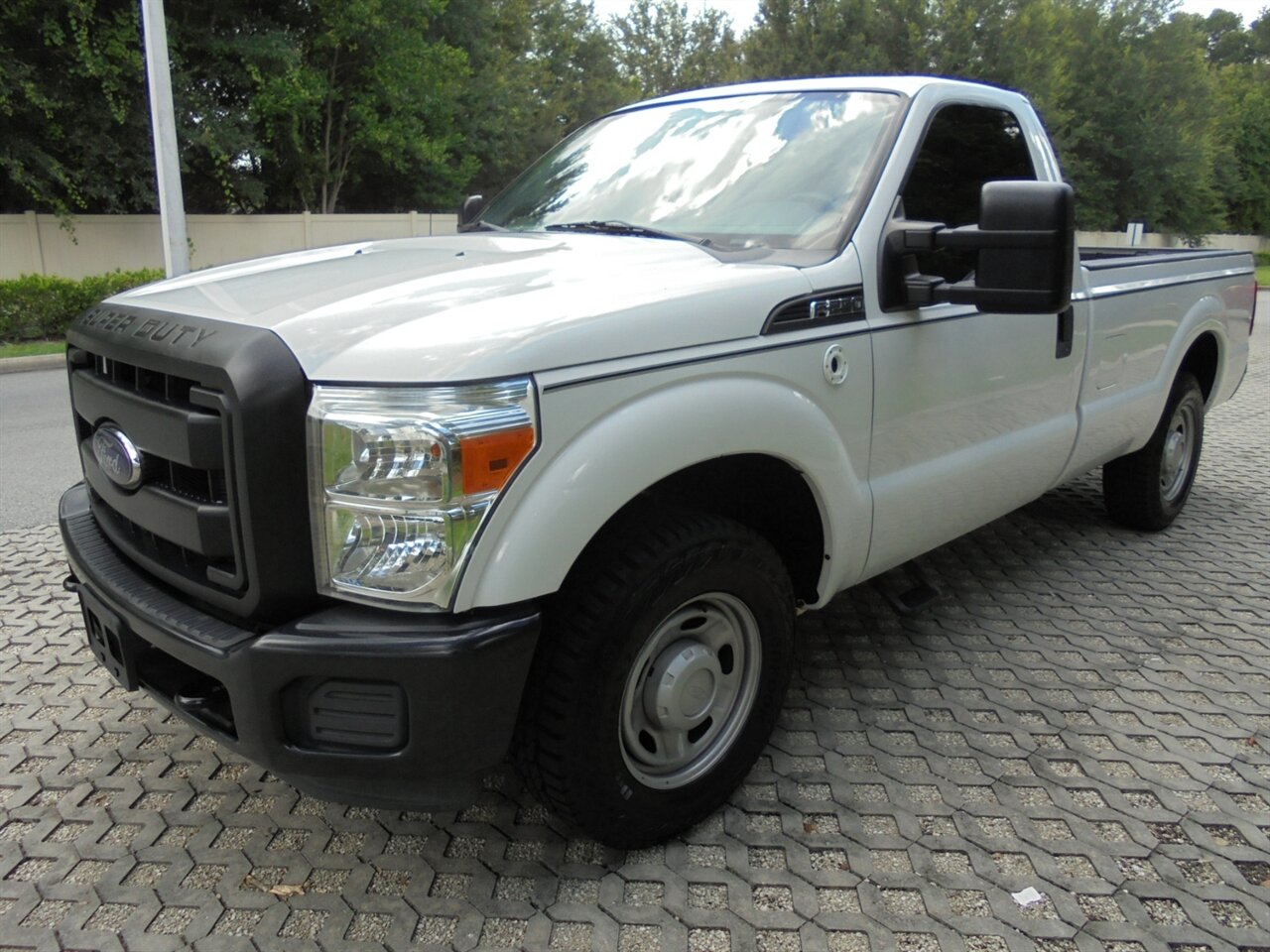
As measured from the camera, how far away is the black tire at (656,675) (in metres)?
2.28

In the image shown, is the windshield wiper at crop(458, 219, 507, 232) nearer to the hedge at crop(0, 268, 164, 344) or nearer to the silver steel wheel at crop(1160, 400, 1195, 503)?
the silver steel wheel at crop(1160, 400, 1195, 503)

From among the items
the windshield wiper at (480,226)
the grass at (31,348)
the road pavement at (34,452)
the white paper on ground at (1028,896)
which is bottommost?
the white paper on ground at (1028,896)

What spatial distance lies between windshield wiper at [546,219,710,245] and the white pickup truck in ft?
0.05

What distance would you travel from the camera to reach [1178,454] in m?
5.38

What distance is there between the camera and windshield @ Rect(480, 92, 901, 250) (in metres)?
3.04

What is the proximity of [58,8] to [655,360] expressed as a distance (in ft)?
61.6

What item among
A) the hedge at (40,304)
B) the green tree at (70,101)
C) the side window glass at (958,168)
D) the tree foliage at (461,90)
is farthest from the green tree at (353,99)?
the side window glass at (958,168)

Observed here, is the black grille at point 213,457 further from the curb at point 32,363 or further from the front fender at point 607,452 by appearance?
the curb at point 32,363

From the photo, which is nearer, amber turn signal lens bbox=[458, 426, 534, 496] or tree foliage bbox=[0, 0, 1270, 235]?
amber turn signal lens bbox=[458, 426, 534, 496]

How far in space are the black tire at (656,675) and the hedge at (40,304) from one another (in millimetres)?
14019

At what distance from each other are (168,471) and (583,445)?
1029 mm

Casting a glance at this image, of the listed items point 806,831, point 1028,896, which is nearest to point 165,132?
point 806,831

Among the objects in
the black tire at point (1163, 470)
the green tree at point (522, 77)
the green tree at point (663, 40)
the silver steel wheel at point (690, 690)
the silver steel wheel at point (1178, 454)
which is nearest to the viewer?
the silver steel wheel at point (690, 690)

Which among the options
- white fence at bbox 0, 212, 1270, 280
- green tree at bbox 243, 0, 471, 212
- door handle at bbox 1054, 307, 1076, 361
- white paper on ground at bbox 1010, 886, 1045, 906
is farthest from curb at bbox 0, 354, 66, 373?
white paper on ground at bbox 1010, 886, 1045, 906
